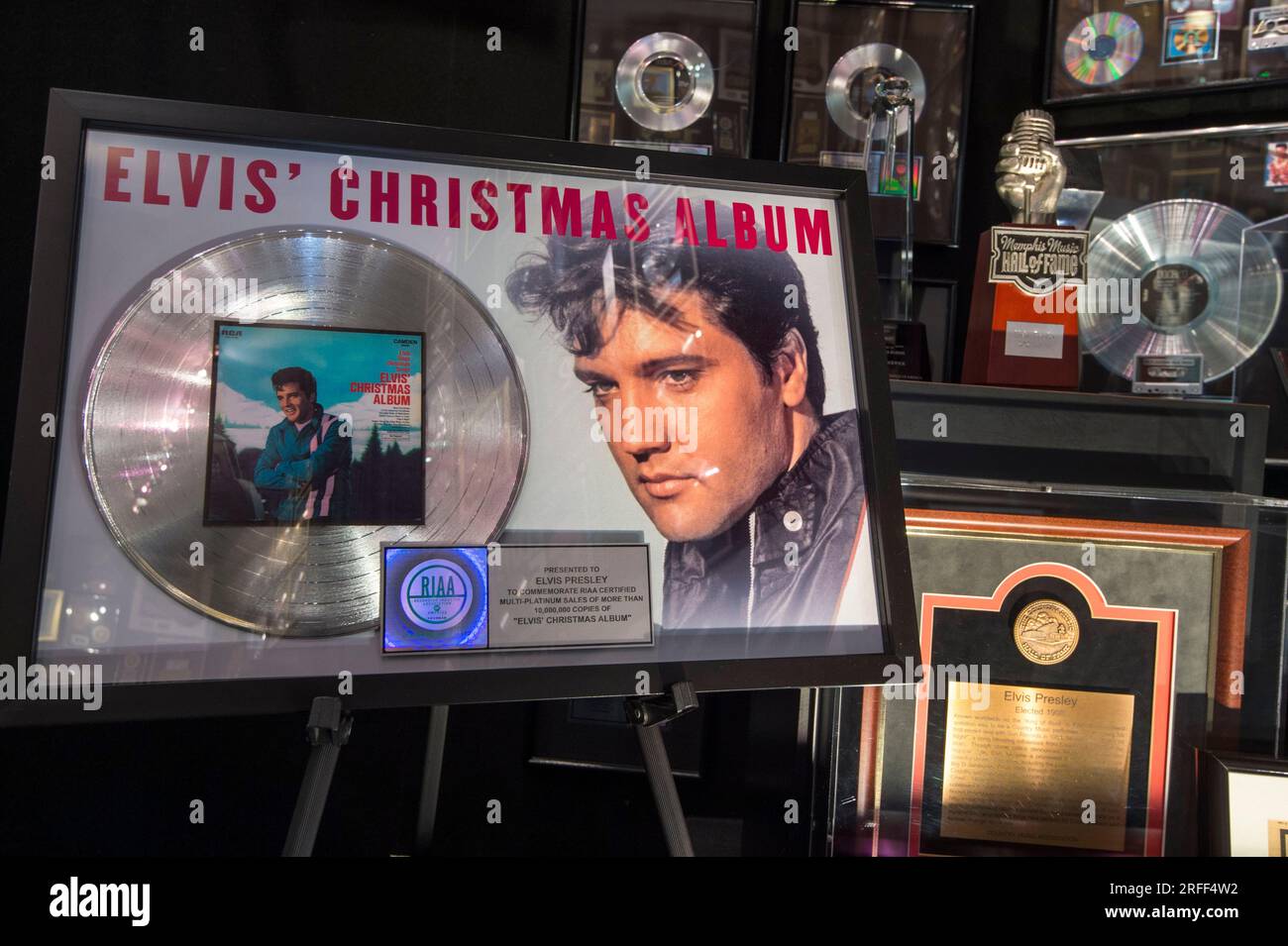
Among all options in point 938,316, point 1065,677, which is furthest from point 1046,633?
point 938,316

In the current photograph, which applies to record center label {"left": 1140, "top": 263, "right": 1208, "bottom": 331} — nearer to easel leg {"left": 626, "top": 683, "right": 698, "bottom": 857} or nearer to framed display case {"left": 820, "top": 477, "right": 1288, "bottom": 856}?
framed display case {"left": 820, "top": 477, "right": 1288, "bottom": 856}

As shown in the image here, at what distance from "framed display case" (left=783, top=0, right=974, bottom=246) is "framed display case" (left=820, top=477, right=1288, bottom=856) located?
86 cm

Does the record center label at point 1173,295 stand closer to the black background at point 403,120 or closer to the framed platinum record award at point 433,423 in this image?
the black background at point 403,120

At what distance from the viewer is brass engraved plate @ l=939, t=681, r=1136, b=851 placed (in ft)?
5.04

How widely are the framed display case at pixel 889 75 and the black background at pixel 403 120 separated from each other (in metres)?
0.05

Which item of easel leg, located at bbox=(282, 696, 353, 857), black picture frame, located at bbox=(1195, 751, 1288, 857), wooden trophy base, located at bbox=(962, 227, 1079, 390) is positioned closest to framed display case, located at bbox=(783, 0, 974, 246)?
wooden trophy base, located at bbox=(962, 227, 1079, 390)

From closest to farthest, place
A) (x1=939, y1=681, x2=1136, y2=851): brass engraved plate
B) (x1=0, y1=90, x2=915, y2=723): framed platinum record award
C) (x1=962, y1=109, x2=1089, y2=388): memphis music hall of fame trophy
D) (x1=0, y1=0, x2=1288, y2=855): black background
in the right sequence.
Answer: (x1=0, y1=90, x2=915, y2=723): framed platinum record award
(x1=939, y1=681, x2=1136, y2=851): brass engraved plate
(x1=962, y1=109, x2=1089, y2=388): memphis music hall of fame trophy
(x1=0, y1=0, x2=1288, y2=855): black background

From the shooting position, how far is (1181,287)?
6.67 ft

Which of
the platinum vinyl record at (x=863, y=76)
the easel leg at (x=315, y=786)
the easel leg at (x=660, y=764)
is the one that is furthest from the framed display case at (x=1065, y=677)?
the platinum vinyl record at (x=863, y=76)

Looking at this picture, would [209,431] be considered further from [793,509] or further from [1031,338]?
[1031,338]

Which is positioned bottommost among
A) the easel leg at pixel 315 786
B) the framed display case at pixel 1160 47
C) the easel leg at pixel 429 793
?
the easel leg at pixel 429 793

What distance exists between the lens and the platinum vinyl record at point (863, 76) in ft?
7.07

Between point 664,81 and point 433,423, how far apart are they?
128 cm
